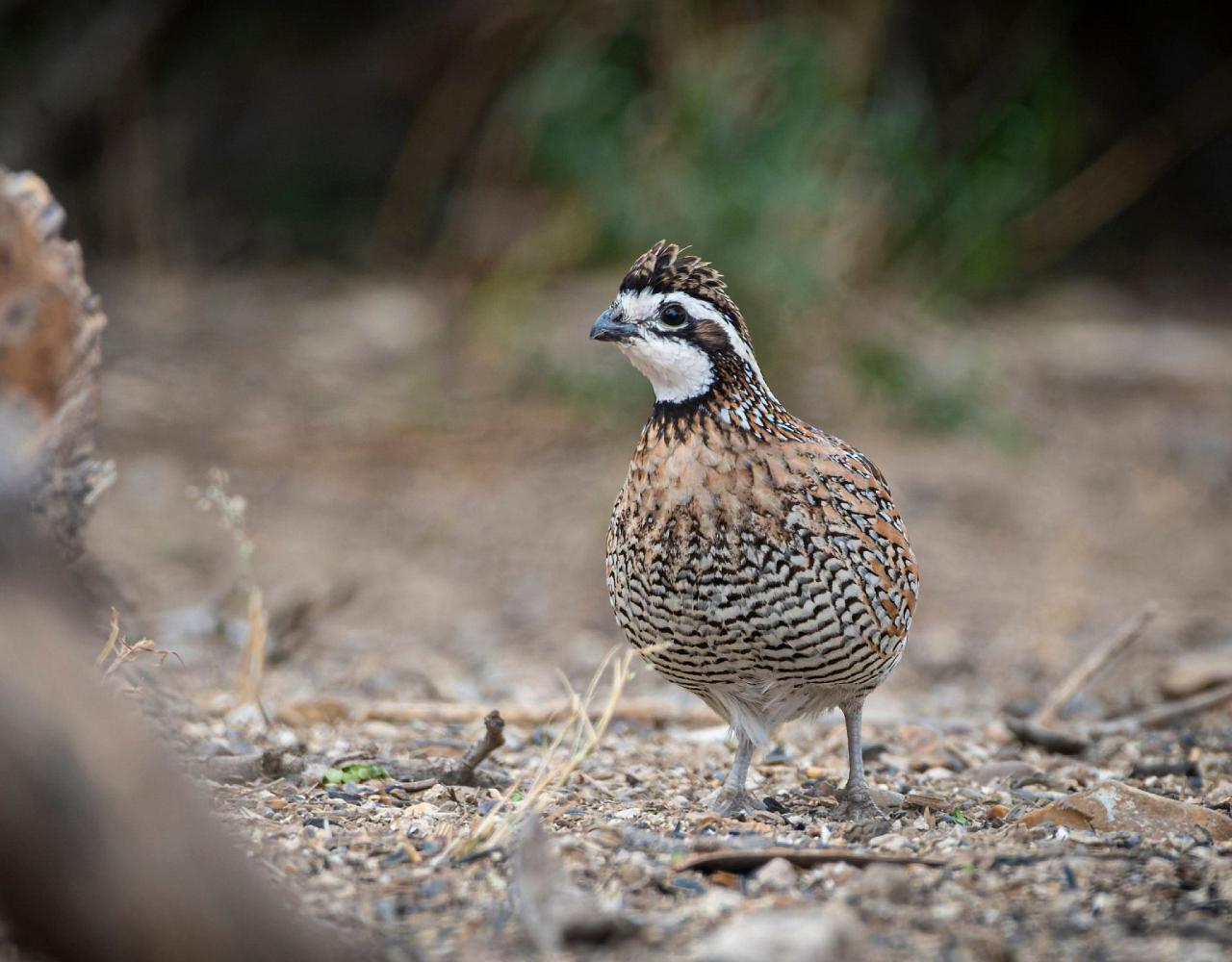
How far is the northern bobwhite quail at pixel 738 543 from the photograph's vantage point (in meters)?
3.99

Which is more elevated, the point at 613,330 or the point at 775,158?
the point at 775,158

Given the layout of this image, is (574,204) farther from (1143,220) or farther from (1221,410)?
(1143,220)

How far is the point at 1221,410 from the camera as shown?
36.0 ft

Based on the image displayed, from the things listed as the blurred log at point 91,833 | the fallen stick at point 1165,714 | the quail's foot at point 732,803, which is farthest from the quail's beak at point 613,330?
the fallen stick at point 1165,714

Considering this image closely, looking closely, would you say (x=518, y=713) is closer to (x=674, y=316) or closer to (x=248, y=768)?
(x=248, y=768)

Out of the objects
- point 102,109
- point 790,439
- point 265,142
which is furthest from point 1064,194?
point 790,439

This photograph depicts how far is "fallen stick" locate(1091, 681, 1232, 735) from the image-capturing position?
5559 mm

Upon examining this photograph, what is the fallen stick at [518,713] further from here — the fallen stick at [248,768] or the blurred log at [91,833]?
the blurred log at [91,833]

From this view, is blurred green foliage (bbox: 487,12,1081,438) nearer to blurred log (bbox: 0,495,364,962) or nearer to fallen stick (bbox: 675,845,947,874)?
fallen stick (bbox: 675,845,947,874)

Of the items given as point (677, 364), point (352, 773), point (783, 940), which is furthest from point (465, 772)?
point (783, 940)

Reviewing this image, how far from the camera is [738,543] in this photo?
13.1 feet

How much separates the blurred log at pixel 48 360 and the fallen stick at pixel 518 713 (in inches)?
60.5

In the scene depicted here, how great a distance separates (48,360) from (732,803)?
221cm

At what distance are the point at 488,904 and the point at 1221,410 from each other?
9.15m
